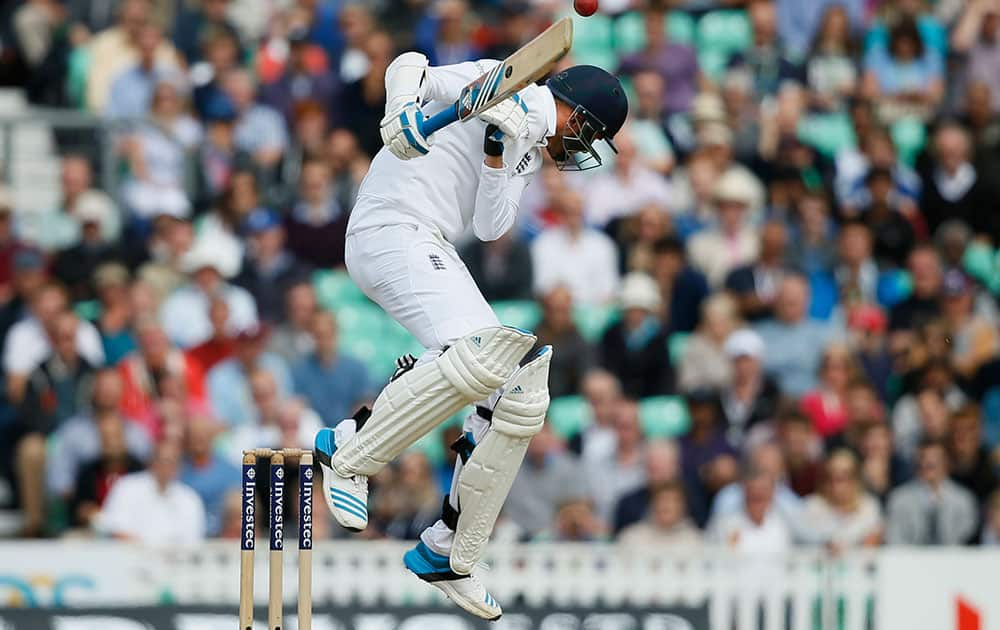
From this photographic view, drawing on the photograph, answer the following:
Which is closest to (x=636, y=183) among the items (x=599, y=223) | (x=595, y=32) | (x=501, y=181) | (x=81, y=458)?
(x=599, y=223)

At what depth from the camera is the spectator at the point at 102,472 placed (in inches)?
437

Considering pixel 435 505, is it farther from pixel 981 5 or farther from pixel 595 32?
pixel 981 5

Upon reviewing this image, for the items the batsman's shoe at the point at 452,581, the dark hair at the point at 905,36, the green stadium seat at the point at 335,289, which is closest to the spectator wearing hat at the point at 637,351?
the green stadium seat at the point at 335,289

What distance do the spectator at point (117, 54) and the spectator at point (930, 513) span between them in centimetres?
535

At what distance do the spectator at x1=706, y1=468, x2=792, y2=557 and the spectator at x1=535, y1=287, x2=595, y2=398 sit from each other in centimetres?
123

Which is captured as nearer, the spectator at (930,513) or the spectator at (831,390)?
the spectator at (930,513)

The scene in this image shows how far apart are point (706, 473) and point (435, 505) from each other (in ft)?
4.98

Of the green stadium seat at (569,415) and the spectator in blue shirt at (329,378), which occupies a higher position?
the spectator in blue shirt at (329,378)

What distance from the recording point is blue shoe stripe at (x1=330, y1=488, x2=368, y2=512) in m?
7.39

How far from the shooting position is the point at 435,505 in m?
11.1

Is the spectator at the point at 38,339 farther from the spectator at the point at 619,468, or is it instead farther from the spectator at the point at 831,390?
the spectator at the point at 831,390

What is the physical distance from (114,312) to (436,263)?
493 centimetres

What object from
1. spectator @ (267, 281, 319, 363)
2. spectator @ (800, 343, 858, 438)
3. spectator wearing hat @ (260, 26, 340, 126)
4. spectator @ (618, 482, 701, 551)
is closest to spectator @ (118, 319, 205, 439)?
spectator @ (267, 281, 319, 363)

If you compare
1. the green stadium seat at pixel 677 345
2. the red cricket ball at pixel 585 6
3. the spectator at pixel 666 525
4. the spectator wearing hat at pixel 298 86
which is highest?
the spectator wearing hat at pixel 298 86
